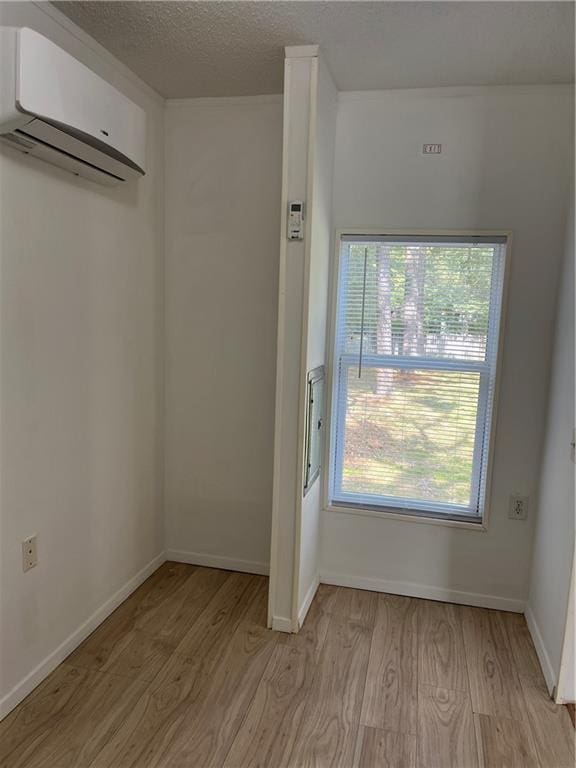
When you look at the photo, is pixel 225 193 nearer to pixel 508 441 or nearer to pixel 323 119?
pixel 323 119

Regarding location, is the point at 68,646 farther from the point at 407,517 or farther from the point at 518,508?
the point at 518,508

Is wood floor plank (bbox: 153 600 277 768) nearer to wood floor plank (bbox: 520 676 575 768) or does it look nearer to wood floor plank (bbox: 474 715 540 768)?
wood floor plank (bbox: 474 715 540 768)

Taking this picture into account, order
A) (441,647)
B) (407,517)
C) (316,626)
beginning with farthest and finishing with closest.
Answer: (407,517), (316,626), (441,647)

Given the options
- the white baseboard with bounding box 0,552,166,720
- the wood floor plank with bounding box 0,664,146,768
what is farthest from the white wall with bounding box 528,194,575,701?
the white baseboard with bounding box 0,552,166,720

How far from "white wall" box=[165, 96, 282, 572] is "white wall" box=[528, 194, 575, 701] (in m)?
1.27

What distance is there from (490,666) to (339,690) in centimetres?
64

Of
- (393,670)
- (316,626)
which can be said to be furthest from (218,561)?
(393,670)

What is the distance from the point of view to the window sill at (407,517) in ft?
8.27

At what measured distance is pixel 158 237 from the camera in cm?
263

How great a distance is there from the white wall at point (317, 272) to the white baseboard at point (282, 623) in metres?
0.05

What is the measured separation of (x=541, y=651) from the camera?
2.16m

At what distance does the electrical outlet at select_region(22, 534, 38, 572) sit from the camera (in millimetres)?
1835

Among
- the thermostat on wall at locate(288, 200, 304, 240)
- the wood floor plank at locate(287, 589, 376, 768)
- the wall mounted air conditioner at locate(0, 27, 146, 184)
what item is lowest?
the wood floor plank at locate(287, 589, 376, 768)

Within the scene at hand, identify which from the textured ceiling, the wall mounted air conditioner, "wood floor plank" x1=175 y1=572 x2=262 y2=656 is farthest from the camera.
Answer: "wood floor plank" x1=175 y1=572 x2=262 y2=656
